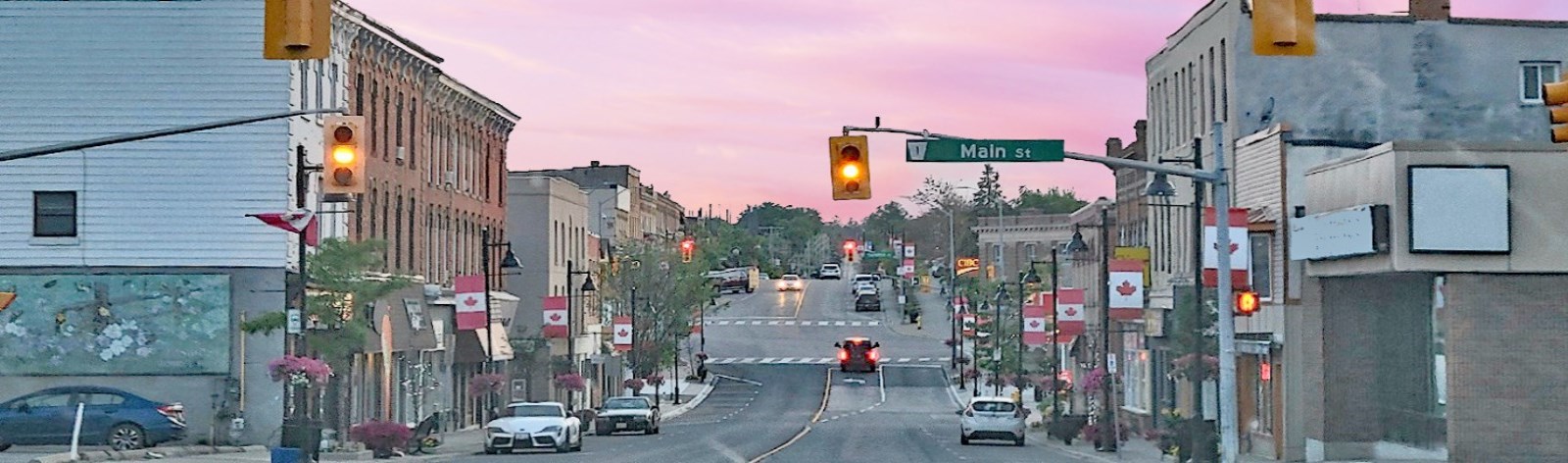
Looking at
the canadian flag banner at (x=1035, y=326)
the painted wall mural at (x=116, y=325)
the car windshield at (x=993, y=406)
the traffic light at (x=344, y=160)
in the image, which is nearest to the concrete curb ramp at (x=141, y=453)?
the painted wall mural at (x=116, y=325)

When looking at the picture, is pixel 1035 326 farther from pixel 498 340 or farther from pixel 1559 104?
pixel 1559 104

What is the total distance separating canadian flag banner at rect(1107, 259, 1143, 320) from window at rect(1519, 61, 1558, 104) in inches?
425

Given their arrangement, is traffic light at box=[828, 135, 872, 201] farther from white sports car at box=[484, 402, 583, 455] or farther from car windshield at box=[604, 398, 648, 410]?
car windshield at box=[604, 398, 648, 410]

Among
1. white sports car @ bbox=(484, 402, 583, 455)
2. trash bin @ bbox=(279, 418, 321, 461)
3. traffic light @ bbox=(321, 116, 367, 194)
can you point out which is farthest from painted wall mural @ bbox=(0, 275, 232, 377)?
traffic light @ bbox=(321, 116, 367, 194)

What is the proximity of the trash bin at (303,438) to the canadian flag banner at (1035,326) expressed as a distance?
115 ft

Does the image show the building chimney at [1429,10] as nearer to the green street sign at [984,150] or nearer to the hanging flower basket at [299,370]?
the green street sign at [984,150]

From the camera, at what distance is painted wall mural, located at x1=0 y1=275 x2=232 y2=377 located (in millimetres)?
46906

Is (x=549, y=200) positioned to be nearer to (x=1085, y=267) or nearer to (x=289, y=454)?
(x=1085, y=267)

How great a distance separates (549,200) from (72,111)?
39.4 meters

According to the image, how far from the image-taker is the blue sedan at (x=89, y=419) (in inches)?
1622

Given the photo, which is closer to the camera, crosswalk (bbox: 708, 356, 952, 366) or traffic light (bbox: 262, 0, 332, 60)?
traffic light (bbox: 262, 0, 332, 60)

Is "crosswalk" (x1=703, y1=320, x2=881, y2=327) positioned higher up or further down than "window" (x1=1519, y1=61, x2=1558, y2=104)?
further down

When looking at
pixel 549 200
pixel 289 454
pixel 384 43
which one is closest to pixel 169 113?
pixel 384 43

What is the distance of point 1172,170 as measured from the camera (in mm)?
28016
